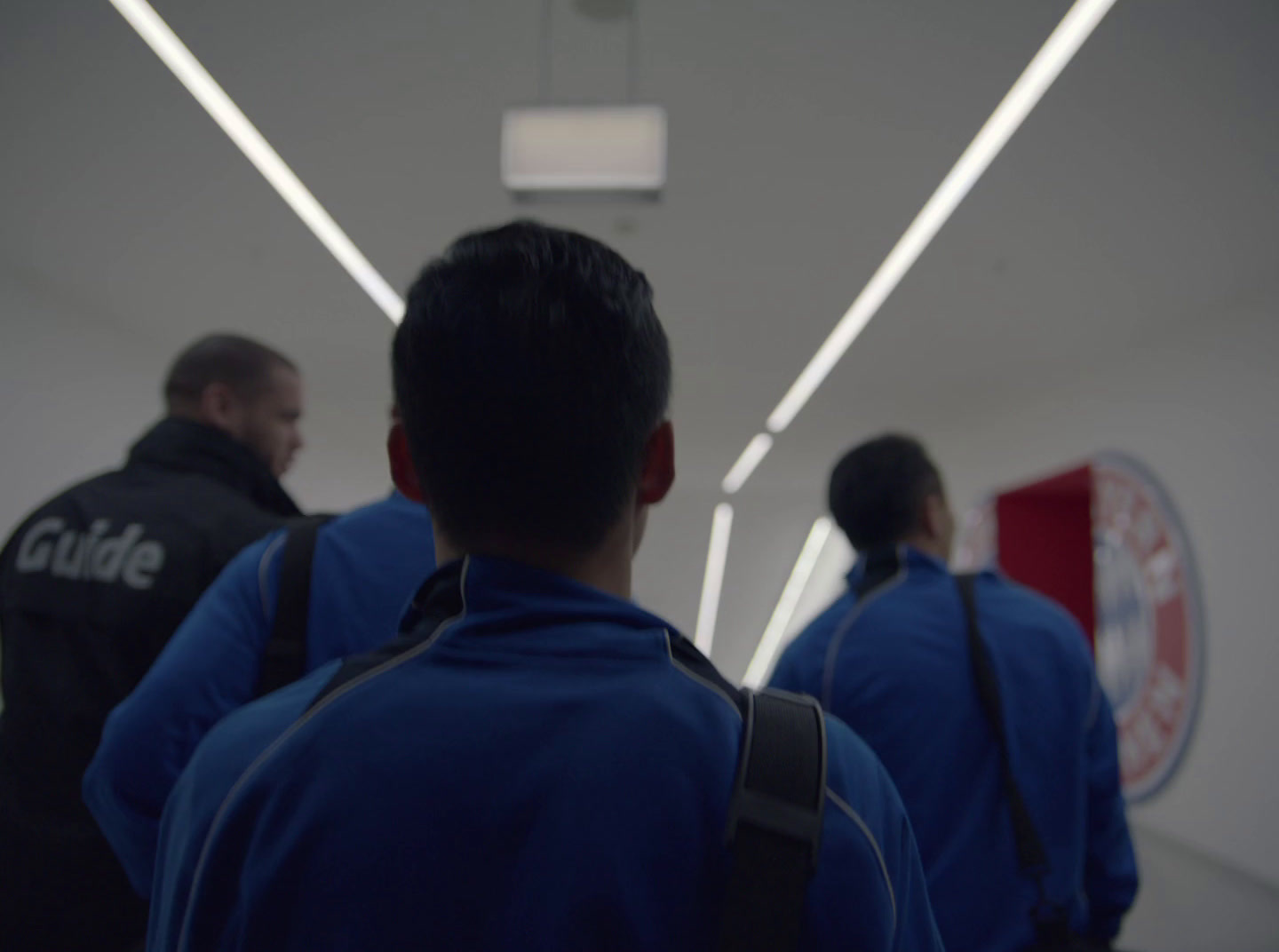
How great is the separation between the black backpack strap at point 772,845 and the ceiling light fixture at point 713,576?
37.5 ft

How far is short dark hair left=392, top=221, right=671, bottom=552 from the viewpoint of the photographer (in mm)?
705

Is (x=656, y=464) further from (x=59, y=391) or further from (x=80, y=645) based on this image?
(x=59, y=391)

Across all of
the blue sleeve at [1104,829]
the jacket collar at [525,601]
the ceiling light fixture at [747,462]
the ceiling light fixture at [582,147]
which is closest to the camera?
the jacket collar at [525,601]

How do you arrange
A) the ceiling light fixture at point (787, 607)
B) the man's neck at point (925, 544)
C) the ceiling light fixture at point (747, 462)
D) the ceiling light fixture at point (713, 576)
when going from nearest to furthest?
the man's neck at point (925, 544), the ceiling light fixture at point (747, 462), the ceiling light fixture at point (713, 576), the ceiling light fixture at point (787, 607)

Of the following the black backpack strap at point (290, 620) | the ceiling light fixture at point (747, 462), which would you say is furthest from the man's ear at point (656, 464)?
the ceiling light fixture at point (747, 462)

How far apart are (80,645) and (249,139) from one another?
120 inches

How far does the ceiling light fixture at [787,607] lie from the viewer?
49.6 feet

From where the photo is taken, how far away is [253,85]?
3611 millimetres

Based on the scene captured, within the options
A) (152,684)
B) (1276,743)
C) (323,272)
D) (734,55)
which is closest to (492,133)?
(734,55)

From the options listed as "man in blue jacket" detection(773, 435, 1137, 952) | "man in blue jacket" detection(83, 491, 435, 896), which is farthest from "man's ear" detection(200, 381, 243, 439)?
"man in blue jacket" detection(773, 435, 1137, 952)

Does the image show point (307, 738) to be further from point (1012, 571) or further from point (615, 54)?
point (1012, 571)

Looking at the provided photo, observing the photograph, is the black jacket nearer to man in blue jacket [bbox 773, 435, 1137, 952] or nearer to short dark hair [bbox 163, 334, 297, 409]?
short dark hair [bbox 163, 334, 297, 409]

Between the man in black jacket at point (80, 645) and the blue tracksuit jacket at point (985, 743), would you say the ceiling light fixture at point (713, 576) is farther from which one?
the man in black jacket at point (80, 645)

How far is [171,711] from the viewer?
1291mm
